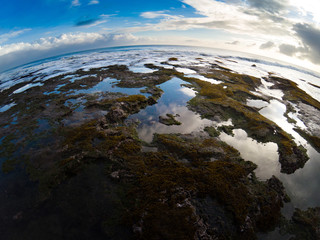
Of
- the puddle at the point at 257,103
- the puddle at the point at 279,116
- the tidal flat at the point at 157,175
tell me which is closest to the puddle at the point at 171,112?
the tidal flat at the point at 157,175

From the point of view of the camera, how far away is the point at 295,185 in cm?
1098

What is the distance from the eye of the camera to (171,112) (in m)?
20.8

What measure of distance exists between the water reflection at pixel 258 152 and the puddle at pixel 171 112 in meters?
3.55

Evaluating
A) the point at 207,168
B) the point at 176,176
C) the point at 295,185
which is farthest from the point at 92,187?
the point at 295,185

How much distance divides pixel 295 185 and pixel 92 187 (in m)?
15.9

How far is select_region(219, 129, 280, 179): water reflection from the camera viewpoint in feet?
39.1

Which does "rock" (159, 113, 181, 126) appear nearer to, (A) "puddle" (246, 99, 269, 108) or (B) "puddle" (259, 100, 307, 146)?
(B) "puddle" (259, 100, 307, 146)

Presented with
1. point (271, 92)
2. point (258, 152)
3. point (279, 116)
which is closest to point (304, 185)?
point (258, 152)

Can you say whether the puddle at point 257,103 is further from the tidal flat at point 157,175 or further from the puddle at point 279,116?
the tidal flat at point 157,175

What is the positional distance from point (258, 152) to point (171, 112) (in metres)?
11.7

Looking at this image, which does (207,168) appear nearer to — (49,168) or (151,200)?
(151,200)

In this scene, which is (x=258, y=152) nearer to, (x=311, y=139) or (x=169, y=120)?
(x=311, y=139)

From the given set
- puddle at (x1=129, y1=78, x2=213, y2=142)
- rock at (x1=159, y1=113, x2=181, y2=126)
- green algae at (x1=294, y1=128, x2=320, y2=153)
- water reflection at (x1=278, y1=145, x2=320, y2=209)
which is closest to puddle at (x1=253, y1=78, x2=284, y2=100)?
green algae at (x1=294, y1=128, x2=320, y2=153)

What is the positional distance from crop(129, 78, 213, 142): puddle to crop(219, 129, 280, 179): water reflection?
11.7ft
